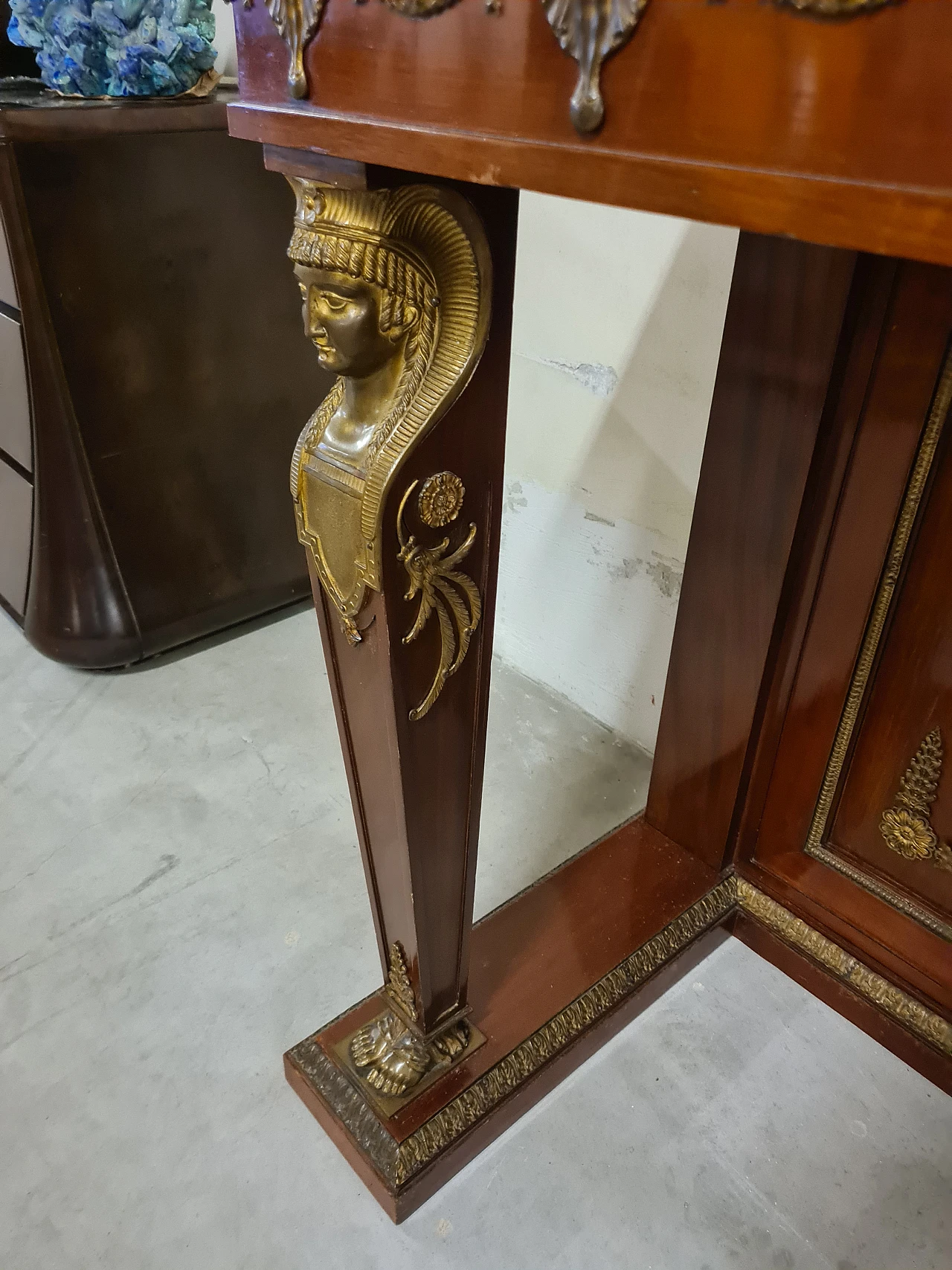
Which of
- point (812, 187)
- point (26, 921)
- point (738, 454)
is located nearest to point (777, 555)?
point (738, 454)

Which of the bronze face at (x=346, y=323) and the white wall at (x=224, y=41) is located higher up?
the white wall at (x=224, y=41)

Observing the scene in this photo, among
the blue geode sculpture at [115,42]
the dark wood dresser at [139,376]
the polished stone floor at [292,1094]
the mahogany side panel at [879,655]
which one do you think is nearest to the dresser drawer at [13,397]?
the dark wood dresser at [139,376]

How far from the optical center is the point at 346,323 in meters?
0.49

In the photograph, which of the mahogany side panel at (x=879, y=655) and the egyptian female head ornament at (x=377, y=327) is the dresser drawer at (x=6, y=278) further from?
the mahogany side panel at (x=879, y=655)

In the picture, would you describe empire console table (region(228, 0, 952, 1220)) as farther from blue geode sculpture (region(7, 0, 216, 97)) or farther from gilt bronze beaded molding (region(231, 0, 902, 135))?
blue geode sculpture (region(7, 0, 216, 97))

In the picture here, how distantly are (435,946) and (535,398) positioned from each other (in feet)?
2.68

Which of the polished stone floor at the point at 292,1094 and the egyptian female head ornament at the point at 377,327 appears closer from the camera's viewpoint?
the egyptian female head ornament at the point at 377,327

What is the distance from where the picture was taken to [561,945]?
987mm

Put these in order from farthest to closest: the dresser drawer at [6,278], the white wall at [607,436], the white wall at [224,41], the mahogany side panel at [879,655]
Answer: the white wall at [224,41] < the dresser drawer at [6,278] < the white wall at [607,436] < the mahogany side panel at [879,655]

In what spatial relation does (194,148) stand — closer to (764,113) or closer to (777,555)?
(777,555)

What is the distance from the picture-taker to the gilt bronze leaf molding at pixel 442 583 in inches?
21.4

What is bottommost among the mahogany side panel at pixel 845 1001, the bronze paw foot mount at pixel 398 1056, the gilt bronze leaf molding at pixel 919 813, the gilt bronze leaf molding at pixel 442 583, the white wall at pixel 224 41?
the mahogany side panel at pixel 845 1001

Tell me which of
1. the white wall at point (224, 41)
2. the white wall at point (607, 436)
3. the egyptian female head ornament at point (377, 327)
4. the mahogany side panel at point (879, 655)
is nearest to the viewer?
the egyptian female head ornament at point (377, 327)

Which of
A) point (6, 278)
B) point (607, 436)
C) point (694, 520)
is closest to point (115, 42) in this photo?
point (6, 278)
